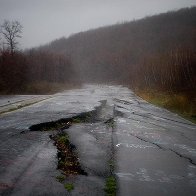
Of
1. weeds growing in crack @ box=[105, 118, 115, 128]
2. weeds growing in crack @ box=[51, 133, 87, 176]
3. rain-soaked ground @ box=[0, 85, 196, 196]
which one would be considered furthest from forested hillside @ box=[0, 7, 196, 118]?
weeds growing in crack @ box=[51, 133, 87, 176]

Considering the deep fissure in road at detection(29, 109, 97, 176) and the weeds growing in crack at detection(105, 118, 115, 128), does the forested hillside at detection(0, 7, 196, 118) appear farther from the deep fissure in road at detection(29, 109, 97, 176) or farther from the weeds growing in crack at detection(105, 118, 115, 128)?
the deep fissure in road at detection(29, 109, 97, 176)

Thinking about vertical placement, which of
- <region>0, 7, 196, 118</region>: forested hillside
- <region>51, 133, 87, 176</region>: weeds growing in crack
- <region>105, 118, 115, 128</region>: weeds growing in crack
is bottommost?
<region>105, 118, 115, 128</region>: weeds growing in crack

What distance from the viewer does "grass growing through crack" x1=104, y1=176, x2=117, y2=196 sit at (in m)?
4.47

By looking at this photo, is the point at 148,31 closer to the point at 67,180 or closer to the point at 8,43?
the point at 8,43

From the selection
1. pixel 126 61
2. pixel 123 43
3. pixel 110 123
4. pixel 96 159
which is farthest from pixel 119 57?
pixel 96 159

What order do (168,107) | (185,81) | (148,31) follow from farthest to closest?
(148,31), (185,81), (168,107)

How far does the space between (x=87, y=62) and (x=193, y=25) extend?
Answer: 5336cm

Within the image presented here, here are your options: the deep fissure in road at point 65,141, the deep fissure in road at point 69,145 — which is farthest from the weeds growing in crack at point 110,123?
the deep fissure in road at point 65,141

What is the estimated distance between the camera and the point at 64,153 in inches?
253

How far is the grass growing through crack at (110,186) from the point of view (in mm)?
4475

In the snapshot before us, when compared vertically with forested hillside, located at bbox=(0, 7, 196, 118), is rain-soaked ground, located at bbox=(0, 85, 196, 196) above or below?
below

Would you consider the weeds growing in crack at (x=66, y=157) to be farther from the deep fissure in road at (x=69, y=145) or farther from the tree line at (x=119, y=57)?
the tree line at (x=119, y=57)

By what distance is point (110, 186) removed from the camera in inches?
186

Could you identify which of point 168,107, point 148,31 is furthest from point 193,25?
point 168,107
